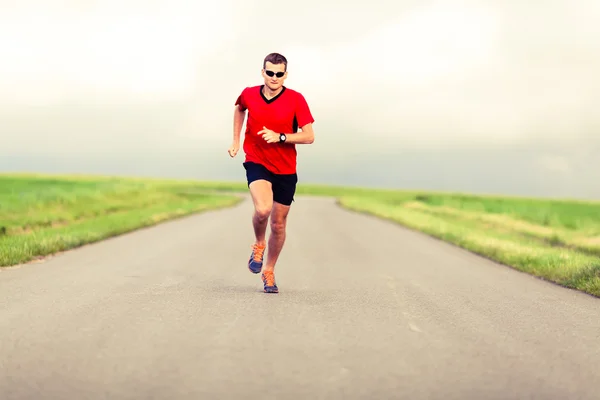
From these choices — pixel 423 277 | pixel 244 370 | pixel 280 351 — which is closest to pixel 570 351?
pixel 280 351

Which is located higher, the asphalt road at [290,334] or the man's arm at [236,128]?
the man's arm at [236,128]

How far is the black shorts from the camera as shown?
7.70m

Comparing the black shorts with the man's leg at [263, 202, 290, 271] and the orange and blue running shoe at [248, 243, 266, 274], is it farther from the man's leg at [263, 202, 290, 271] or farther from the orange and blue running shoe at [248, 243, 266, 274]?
the orange and blue running shoe at [248, 243, 266, 274]

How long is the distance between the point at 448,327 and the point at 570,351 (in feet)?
3.65

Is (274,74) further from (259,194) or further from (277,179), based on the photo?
(259,194)

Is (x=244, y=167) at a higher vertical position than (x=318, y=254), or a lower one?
higher

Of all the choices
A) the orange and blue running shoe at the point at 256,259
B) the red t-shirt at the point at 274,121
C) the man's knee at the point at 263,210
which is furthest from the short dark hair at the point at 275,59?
the orange and blue running shoe at the point at 256,259

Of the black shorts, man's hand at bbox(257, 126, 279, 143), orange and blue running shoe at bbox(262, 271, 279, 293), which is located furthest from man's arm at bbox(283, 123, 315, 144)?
orange and blue running shoe at bbox(262, 271, 279, 293)

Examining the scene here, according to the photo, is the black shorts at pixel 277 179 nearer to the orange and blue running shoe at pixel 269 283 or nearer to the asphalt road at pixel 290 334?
the orange and blue running shoe at pixel 269 283

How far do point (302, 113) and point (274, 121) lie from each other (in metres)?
0.32

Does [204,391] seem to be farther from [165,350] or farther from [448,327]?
[448,327]

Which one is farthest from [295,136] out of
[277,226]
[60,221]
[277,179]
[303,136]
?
[60,221]

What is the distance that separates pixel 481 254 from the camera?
15.3 metres

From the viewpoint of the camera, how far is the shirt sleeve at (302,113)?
7496mm
